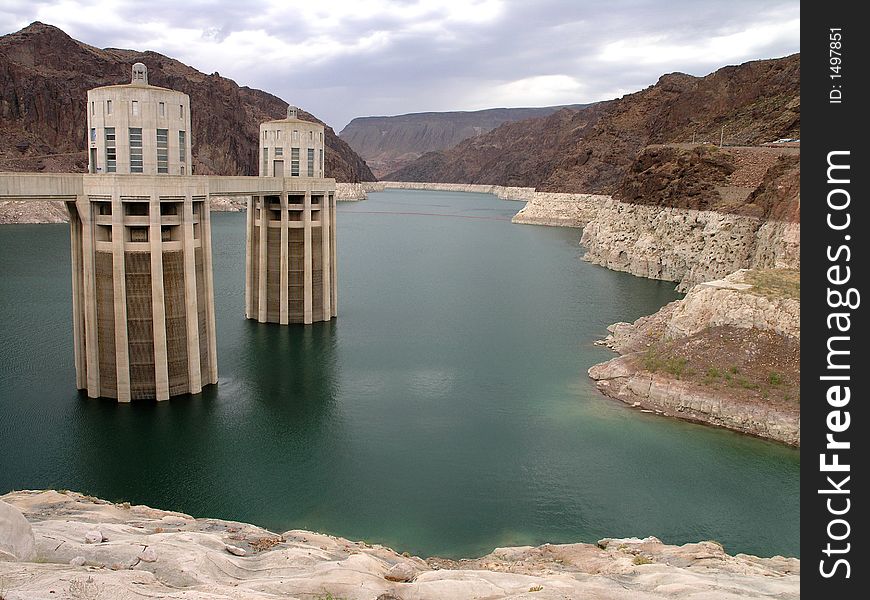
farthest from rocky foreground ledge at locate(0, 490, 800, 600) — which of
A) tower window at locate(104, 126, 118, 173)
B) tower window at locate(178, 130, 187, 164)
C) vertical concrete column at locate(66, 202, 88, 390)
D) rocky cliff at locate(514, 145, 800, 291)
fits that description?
rocky cliff at locate(514, 145, 800, 291)

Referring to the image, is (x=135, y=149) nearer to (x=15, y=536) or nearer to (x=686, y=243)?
(x=15, y=536)

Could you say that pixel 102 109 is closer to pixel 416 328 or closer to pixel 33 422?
pixel 33 422

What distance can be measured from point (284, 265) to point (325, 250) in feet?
8.45

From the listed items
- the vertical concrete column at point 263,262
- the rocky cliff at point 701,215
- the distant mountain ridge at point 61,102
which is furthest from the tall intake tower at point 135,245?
the distant mountain ridge at point 61,102

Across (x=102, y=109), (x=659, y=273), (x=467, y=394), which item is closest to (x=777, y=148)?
(x=659, y=273)

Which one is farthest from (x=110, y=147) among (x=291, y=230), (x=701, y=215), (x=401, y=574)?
(x=701, y=215)

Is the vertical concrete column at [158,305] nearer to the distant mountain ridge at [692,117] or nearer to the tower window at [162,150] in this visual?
the tower window at [162,150]

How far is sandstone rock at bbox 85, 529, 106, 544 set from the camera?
1336 centimetres

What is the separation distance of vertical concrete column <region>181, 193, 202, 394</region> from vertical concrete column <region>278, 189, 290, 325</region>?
1302cm

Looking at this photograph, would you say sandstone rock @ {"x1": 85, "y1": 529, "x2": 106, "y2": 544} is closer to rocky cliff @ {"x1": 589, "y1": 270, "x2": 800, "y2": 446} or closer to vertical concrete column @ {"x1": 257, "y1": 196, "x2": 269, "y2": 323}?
rocky cliff @ {"x1": 589, "y1": 270, "x2": 800, "y2": 446}

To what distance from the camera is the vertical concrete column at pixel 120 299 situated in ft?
87.3

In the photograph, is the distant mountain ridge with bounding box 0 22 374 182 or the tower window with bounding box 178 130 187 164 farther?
the distant mountain ridge with bounding box 0 22 374 182

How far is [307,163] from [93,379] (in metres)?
19.3
